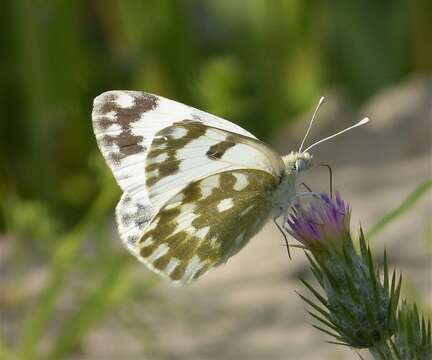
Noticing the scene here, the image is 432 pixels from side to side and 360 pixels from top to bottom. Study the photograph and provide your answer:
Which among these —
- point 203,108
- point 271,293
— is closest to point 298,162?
point 271,293

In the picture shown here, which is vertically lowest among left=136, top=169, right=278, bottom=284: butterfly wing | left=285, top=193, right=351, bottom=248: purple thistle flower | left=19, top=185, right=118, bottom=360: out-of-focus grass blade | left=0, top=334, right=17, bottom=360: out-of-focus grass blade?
left=0, top=334, right=17, bottom=360: out-of-focus grass blade

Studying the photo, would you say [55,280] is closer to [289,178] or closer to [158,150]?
[158,150]

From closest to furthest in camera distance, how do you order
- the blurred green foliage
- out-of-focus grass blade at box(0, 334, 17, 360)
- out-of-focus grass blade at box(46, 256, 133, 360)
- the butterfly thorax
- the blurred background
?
the butterfly thorax < out-of-focus grass blade at box(0, 334, 17, 360) < out-of-focus grass blade at box(46, 256, 133, 360) < the blurred background < the blurred green foliage

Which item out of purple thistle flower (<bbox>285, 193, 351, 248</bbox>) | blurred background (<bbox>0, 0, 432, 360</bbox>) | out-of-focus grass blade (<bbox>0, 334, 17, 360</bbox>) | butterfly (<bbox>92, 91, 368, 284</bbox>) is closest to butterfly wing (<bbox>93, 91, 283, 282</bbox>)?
butterfly (<bbox>92, 91, 368, 284</bbox>)

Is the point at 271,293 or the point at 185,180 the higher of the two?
the point at 185,180

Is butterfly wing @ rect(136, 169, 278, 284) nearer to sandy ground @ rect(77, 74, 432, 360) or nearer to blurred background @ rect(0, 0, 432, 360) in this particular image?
sandy ground @ rect(77, 74, 432, 360)

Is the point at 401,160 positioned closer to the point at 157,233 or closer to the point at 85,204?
the point at 85,204
